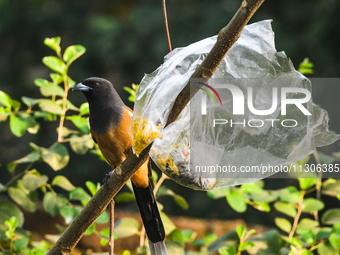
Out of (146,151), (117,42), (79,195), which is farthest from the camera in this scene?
(117,42)

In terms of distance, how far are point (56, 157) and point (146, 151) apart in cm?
86

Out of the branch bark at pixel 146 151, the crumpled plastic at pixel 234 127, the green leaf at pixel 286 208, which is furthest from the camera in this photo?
the green leaf at pixel 286 208

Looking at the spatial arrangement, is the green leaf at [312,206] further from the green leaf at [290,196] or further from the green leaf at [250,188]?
the green leaf at [250,188]

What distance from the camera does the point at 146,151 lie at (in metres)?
1.15

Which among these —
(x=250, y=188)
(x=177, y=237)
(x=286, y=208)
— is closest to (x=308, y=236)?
(x=286, y=208)

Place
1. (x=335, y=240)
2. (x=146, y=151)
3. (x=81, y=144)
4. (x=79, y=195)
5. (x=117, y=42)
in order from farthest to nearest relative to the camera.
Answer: (x=117, y=42)
(x=81, y=144)
(x=79, y=195)
(x=335, y=240)
(x=146, y=151)

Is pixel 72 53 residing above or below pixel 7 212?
above

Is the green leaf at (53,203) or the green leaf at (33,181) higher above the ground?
the green leaf at (33,181)

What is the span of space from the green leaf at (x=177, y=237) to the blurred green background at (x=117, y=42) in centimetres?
197

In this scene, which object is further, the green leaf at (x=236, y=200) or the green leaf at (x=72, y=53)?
the green leaf at (x=72, y=53)

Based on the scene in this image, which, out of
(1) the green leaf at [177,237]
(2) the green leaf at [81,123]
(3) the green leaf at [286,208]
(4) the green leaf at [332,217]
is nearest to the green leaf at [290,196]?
(3) the green leaf at [286,208]

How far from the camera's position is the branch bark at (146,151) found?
1.00 meters

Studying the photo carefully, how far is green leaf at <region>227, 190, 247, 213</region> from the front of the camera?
179 centimetres

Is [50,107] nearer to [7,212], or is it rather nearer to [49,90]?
[49,90]
